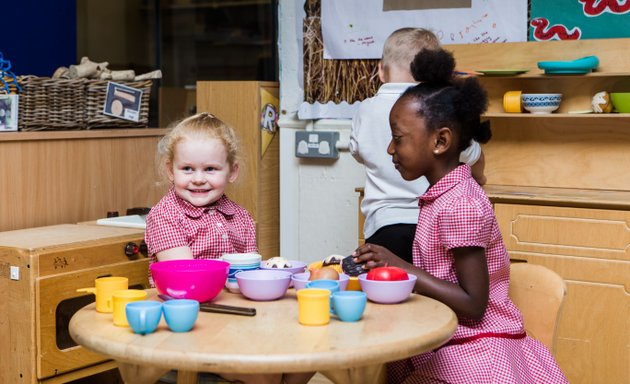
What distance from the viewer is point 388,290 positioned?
200 cm

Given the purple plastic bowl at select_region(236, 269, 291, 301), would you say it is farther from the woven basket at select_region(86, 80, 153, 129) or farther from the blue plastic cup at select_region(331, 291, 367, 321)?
the woven basket at select_region(86, 80, 153, 129)

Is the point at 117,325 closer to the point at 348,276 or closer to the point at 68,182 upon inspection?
the point at 348,276

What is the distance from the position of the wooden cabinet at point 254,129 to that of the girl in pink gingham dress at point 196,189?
1.85 meters

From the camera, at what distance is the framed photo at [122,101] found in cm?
396

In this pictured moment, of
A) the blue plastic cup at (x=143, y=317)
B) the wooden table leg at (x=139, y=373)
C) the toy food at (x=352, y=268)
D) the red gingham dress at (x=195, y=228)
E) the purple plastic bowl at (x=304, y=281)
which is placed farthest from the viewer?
the red gingham dress at (x=195, y=228)

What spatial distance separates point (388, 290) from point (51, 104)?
2.21 metres

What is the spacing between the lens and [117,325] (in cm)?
186

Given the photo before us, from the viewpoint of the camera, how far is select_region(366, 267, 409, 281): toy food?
2033 millimetres

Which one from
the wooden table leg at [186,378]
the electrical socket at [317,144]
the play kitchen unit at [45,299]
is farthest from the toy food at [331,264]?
the electrical socket at [317,144]

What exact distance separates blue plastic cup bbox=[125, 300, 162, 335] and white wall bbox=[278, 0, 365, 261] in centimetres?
287

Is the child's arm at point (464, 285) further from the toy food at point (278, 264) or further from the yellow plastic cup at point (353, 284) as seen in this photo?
the toy food at point (278, 264)

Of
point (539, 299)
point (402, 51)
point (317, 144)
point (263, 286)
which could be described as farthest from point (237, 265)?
point (317, 144)

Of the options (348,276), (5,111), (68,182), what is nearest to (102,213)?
(68,182)

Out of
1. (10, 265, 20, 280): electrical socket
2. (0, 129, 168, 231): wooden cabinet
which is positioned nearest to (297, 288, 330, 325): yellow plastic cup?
(10, 265, 20, 280): electrical socket
